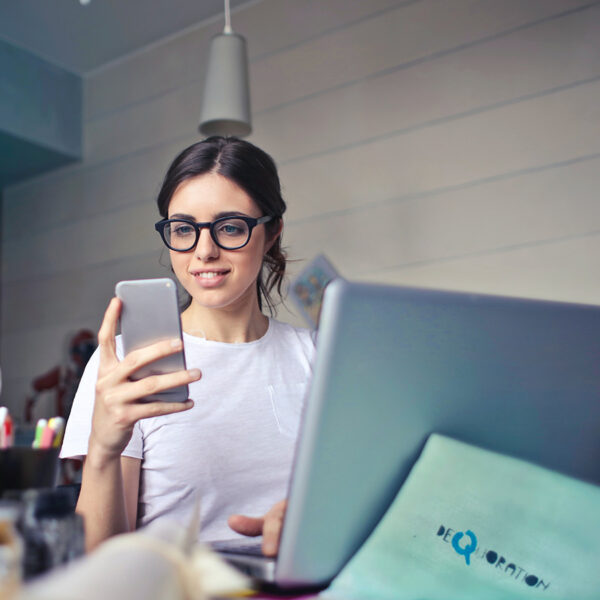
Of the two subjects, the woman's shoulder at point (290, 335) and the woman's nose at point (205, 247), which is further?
the woman's shoulder at point (290, 335)

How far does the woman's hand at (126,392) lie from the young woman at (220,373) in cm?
23

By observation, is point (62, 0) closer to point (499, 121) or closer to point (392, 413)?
point (499, 121)

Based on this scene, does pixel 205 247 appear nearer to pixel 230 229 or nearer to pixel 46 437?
pixel 230 229

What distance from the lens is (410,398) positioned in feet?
1.92

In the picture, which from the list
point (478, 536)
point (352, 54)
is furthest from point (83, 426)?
point (352, 54)

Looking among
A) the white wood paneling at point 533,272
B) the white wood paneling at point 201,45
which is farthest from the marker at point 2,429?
the white wood paneling at point 201,45

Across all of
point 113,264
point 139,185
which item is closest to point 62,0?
point 139,185

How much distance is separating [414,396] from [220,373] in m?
0.69

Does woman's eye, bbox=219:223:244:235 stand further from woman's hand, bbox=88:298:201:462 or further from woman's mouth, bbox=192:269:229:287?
woman's hand, bbox=88:298:201:462

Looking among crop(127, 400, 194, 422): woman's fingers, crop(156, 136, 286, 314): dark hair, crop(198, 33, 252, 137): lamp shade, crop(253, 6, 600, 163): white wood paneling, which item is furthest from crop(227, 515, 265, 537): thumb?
crop(253, 6, 600, 163): white wood paneling

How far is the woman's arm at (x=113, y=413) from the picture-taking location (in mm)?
758

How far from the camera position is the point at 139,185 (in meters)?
3.26

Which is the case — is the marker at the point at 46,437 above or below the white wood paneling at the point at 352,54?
below

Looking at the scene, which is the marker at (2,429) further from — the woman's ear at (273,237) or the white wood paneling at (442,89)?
the white wood paneling at (442,89)
